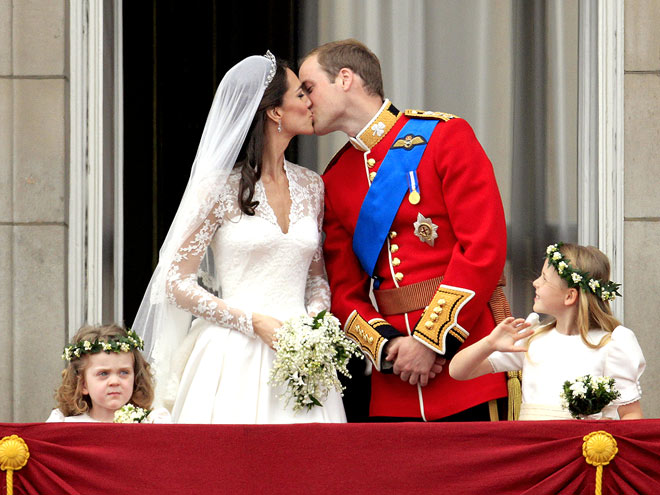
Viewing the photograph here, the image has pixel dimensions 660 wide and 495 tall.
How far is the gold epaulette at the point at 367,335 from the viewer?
3867 mm

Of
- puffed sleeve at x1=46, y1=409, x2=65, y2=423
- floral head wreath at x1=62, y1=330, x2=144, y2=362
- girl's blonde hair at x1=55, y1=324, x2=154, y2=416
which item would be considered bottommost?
puffed sleeve at x1=46, y1=409, x2=65, y2=423

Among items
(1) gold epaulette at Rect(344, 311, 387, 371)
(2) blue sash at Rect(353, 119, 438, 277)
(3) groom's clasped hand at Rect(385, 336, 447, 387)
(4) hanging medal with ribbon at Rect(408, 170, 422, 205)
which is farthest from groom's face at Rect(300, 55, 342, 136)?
(3) groom's clasped hand at Rect(385, 336, 447, 387)

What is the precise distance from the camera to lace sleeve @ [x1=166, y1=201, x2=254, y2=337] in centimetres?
377

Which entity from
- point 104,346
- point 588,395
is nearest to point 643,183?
point 588,395

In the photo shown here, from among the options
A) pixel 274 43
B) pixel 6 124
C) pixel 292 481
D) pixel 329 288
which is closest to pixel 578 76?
pixel 274 43

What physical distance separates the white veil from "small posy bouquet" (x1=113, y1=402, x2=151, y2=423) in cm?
30

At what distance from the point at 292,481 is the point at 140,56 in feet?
9.07

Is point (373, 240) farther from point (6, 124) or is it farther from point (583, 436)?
point (6, 124)

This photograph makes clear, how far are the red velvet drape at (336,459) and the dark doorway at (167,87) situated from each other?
2.19m

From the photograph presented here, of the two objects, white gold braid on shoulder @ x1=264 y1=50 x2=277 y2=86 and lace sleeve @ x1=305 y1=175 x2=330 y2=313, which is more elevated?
white gold braid on shoulder @ x1=264 y1=50 x2=277 y2=86

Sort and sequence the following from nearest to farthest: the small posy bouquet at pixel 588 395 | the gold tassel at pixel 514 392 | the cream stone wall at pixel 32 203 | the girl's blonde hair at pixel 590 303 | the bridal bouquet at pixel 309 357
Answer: the small posy bouquet at pixel 588 395 → the bridal bouquet at pixel 309 357 → the girl's blonde hair at pixel 590 303 → the gold tassel at pixel 514 392 → the cream stone wall at pixel 32 203

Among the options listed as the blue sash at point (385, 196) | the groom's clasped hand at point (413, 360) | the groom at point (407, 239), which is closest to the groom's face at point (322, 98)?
the groom at point (407, 239)

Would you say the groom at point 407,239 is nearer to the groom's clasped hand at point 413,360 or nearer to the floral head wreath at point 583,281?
the groom's clasped hand at point 413,360

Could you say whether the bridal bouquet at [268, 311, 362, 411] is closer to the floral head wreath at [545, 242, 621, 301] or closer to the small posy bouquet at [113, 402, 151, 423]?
the small posy bouquet at [113, 402, 151, 423]
